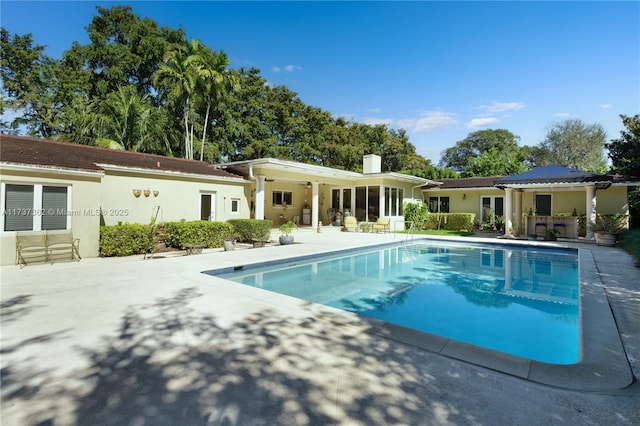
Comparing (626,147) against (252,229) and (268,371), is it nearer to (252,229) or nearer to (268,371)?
(252,229)

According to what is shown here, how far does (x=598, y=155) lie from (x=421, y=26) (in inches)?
1304

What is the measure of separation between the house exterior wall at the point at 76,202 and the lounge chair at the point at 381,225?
47.2 feet

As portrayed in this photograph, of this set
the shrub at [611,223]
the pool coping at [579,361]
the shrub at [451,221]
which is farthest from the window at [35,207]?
the shrub at [611,223]

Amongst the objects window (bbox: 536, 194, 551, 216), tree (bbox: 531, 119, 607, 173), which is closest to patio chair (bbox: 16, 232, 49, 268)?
window (bbox: 536, 194, 551, 216)

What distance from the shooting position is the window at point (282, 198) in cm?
2194

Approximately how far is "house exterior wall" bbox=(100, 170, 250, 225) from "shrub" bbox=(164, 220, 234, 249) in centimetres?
149

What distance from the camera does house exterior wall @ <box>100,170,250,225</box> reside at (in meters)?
11.8

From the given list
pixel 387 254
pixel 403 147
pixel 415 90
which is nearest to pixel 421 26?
pixel 415 90

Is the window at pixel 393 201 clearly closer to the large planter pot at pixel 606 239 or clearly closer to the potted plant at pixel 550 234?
the potted plant at pixel 550 234

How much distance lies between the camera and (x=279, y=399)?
2.78m

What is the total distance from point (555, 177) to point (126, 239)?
1863 cm

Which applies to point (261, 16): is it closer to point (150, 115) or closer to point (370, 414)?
point (150, 115)

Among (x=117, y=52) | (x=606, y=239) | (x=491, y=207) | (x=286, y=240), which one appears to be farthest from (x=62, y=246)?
(x=117, y=52)

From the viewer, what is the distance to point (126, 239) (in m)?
10.6
